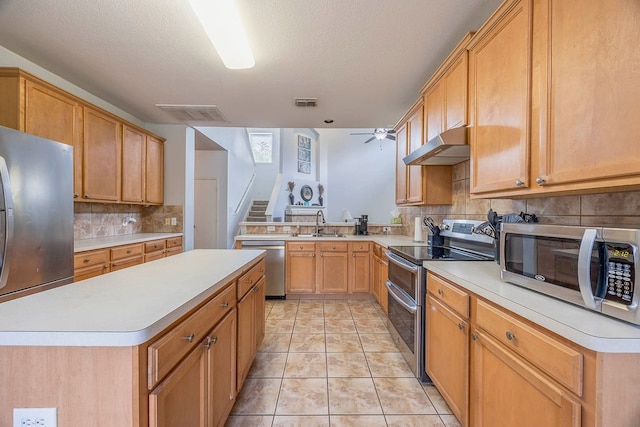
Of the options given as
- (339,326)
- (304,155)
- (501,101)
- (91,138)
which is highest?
(304,155)

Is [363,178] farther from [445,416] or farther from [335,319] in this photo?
[445,416]

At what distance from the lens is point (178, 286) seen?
115 centimetres

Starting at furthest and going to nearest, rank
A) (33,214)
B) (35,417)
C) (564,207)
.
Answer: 1. (33,214)
2. (564,207)
3. (35,417)

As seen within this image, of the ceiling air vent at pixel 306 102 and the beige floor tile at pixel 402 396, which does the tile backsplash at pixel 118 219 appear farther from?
the beige floor tile at pixel 402 396

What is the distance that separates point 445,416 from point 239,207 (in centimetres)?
585

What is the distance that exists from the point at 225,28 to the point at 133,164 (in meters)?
2.50

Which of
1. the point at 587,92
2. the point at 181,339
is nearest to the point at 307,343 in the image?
the point at 181,339

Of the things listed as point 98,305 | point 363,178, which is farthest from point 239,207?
point 98,305

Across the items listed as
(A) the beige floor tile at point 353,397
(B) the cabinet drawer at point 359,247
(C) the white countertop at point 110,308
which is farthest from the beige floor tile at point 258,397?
(B) the cabinet drawer at point 359,247

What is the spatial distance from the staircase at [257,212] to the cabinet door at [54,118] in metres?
4.60

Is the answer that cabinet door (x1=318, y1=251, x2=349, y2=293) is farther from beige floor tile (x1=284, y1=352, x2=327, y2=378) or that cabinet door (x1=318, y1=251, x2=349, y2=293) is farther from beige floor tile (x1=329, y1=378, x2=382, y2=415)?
beige floor tile (x1=329, y1=378, x2=382, y2=415)

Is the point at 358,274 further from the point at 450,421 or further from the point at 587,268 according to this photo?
the point at 587,268

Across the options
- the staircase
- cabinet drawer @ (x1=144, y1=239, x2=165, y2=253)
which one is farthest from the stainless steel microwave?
the staircase

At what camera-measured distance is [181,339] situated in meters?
0.91
